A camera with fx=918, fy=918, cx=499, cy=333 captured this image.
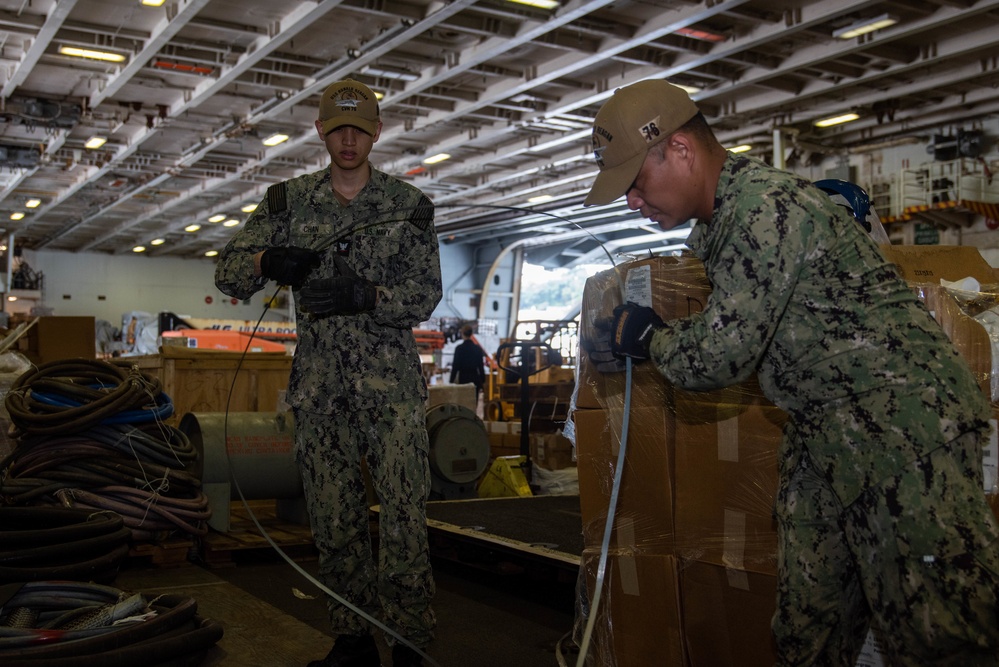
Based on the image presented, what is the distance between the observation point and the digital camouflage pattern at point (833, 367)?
1801mm

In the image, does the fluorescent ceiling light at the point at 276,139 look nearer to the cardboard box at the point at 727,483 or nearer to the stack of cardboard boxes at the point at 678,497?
the stack of cardboard boxes at the point at 678,497

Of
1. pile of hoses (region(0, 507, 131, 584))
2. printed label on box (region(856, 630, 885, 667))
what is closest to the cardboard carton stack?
printed label on box (region(856, 630, 885, 667))

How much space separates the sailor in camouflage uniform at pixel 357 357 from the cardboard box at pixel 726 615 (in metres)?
0.84

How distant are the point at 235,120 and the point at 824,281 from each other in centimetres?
1503

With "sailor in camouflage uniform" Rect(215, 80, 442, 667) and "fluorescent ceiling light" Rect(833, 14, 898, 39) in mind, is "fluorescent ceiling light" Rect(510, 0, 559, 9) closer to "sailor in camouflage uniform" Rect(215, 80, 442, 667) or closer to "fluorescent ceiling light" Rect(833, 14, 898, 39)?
"fluorescent ceiling light" Rect(833, 14, 898, 39)

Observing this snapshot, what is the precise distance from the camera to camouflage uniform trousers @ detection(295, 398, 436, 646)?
2.92 m

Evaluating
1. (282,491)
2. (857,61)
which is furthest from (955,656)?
(857,61)

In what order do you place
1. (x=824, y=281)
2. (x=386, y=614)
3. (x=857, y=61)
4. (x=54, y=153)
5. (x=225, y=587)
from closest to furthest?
(x=824, y=281) → (x=386, y=614) → (x=225, y=587) → (x=857, y=61) → (x=54, y=153)

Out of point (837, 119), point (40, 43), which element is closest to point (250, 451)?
point (40, 43)

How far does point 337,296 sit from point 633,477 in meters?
1.15

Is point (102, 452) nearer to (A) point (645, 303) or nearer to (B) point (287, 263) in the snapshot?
(B) point (287, 263)

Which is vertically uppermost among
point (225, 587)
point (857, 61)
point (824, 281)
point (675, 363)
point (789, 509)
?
point (857, 61)

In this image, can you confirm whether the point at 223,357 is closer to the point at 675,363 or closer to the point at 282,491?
the point at 282,491

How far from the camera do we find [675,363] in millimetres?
1994
